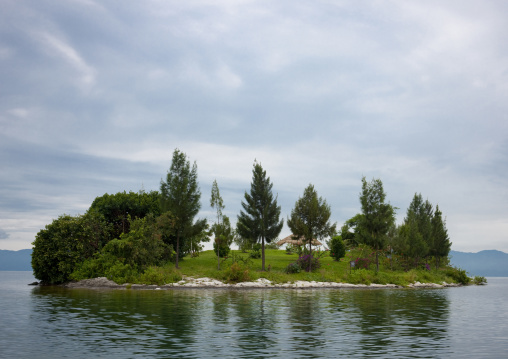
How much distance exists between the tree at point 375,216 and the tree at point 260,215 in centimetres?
1511

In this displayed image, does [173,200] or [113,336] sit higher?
[173,200]

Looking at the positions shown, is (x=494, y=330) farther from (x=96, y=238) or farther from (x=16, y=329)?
(x=96, y=238)

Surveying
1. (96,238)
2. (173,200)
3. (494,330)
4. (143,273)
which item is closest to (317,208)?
(173,200)

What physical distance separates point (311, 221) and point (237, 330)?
4528 centimetres

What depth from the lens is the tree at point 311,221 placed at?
211 feet

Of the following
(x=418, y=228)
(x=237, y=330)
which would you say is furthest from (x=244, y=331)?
(x=418, y=228)

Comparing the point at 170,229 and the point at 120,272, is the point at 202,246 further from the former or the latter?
the point at 120,272

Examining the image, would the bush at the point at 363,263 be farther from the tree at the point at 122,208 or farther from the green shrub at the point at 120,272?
the green shrub at the point at 120,272

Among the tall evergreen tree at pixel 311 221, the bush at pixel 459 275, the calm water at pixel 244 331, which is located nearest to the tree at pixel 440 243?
the bush at pixel 459 275

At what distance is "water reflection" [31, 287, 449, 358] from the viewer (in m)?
15.4

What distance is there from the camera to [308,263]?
61938mm

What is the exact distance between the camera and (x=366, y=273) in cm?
6056

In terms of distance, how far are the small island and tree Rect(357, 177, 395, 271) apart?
0.16 m

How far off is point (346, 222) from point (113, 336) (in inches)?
4363
